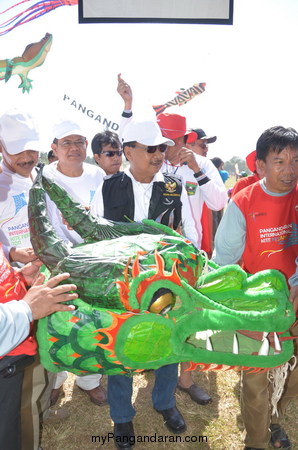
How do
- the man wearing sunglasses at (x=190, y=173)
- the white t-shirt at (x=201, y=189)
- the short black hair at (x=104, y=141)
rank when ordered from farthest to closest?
the short black hair at (x=104, y=141)
the white t-shirt at (x=201, y=189)
the man wearing sunglasses at (x=190, y=173)

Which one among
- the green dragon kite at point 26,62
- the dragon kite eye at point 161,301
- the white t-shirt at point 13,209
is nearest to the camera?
the dragon kite eye at point 161,301

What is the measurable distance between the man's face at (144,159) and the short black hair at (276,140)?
621mm

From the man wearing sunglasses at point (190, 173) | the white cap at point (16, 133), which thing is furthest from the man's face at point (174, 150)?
the white cap at point (16, 133)

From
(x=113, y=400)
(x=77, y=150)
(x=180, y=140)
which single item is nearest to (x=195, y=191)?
(x=180, y=140)

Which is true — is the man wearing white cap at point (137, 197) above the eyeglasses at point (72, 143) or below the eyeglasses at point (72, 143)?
below

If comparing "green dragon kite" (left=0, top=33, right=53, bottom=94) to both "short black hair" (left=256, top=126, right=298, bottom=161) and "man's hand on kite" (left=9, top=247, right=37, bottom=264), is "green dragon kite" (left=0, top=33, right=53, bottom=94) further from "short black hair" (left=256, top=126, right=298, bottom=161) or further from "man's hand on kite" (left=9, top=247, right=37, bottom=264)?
"short black hair" (left=256, top=126, right=298, bottom=161)

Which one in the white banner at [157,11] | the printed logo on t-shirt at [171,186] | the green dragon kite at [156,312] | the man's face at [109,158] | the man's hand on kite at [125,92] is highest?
the white banner at [157,11]

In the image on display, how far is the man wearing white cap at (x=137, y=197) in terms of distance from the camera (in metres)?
2.20

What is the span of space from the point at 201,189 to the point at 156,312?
1.95 meters

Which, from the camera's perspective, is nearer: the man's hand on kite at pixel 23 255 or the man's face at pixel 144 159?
the man's hand on kite at pixel 23 255

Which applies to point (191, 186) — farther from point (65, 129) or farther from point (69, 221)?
point (69, 221)

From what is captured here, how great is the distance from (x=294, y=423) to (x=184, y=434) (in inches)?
33.4

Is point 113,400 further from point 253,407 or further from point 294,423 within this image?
point 294,423

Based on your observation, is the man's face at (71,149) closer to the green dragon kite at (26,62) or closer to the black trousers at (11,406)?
the black trousers at (11,406)
